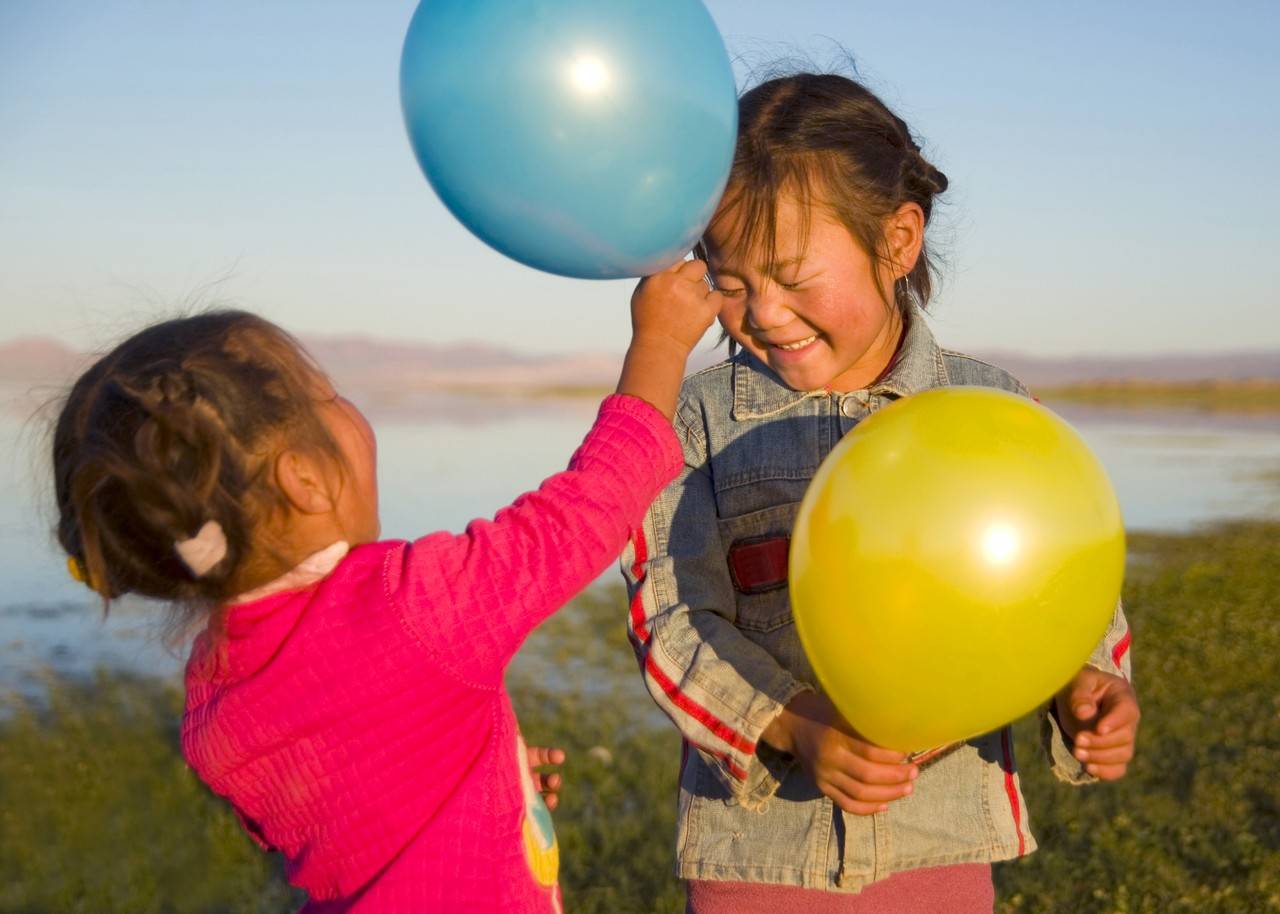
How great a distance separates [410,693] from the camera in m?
1.68

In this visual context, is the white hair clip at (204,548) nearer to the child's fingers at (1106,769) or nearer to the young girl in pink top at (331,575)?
the young girl in pink top at (331,575)

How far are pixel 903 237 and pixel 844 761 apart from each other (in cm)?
104

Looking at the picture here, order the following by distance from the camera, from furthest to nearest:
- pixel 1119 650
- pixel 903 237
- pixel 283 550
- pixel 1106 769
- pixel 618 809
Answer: pixel 618 809 → pixel 903 237 → pixel 1119 650 → pixel 1106 769 → pixel 283 550

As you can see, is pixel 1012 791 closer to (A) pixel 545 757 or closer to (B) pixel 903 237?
(A) pixel 545 757

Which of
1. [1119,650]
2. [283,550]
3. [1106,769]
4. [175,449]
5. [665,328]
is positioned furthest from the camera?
[1119,650]

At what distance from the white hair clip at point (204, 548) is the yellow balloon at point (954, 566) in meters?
0.85

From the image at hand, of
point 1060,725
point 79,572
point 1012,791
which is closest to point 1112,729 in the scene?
point 1060,725

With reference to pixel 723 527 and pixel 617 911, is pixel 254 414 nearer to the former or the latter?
pixel 723 527

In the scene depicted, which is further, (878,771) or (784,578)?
(784,578)

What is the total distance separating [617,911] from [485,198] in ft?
9.49

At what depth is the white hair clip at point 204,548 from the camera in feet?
5.38

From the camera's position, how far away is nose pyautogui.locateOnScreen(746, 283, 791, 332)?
2.15 meters


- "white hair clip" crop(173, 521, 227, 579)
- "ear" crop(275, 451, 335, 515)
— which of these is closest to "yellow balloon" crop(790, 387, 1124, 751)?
"ear" crop(275, 451, 335, 515)

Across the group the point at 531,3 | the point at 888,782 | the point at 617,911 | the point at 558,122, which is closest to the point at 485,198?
the point at 558,122
